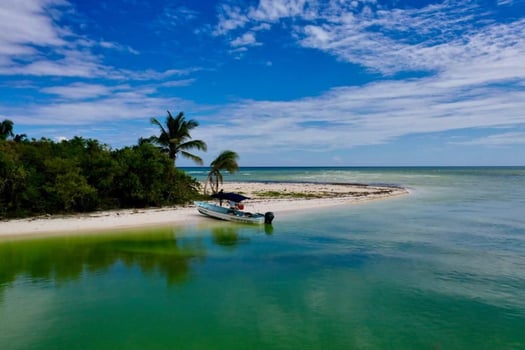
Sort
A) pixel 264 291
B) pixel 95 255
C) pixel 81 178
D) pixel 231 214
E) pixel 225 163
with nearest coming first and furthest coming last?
pixel 264 291 < pixel 95 255 < pixel 81 178 < pixel 231 214 < pixel 225 163

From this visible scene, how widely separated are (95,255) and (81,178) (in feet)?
32.7

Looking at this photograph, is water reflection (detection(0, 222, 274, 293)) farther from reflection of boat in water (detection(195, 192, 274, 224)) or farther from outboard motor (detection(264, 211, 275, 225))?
reflection of boat in water (detection(195, 192, 274, 224))

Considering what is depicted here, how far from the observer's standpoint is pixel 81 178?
24250 millimetres

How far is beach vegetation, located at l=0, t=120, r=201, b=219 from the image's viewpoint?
22.8m

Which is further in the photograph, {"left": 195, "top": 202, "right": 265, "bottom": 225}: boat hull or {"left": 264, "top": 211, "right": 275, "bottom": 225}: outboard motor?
{"left": 195, "top": 202, "right": 265, "bottom": 225}: boat hull

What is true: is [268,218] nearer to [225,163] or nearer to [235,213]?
[235,213]

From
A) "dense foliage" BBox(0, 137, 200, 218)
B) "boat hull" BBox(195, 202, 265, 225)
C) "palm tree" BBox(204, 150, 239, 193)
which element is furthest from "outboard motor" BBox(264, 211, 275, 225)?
"palm tree" BBox(204, 150, 239, 193)

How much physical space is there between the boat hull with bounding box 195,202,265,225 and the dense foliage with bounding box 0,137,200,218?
447cm

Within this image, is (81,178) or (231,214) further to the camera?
(231,214)

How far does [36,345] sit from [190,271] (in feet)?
19.7

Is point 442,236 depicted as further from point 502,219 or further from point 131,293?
point 131,293

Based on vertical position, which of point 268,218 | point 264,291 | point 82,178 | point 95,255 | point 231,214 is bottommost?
point 264,291

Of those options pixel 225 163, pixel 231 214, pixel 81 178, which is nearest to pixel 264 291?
pixel 231 214

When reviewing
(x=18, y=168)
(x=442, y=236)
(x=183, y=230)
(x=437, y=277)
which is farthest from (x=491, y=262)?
(x=18, y=168)
